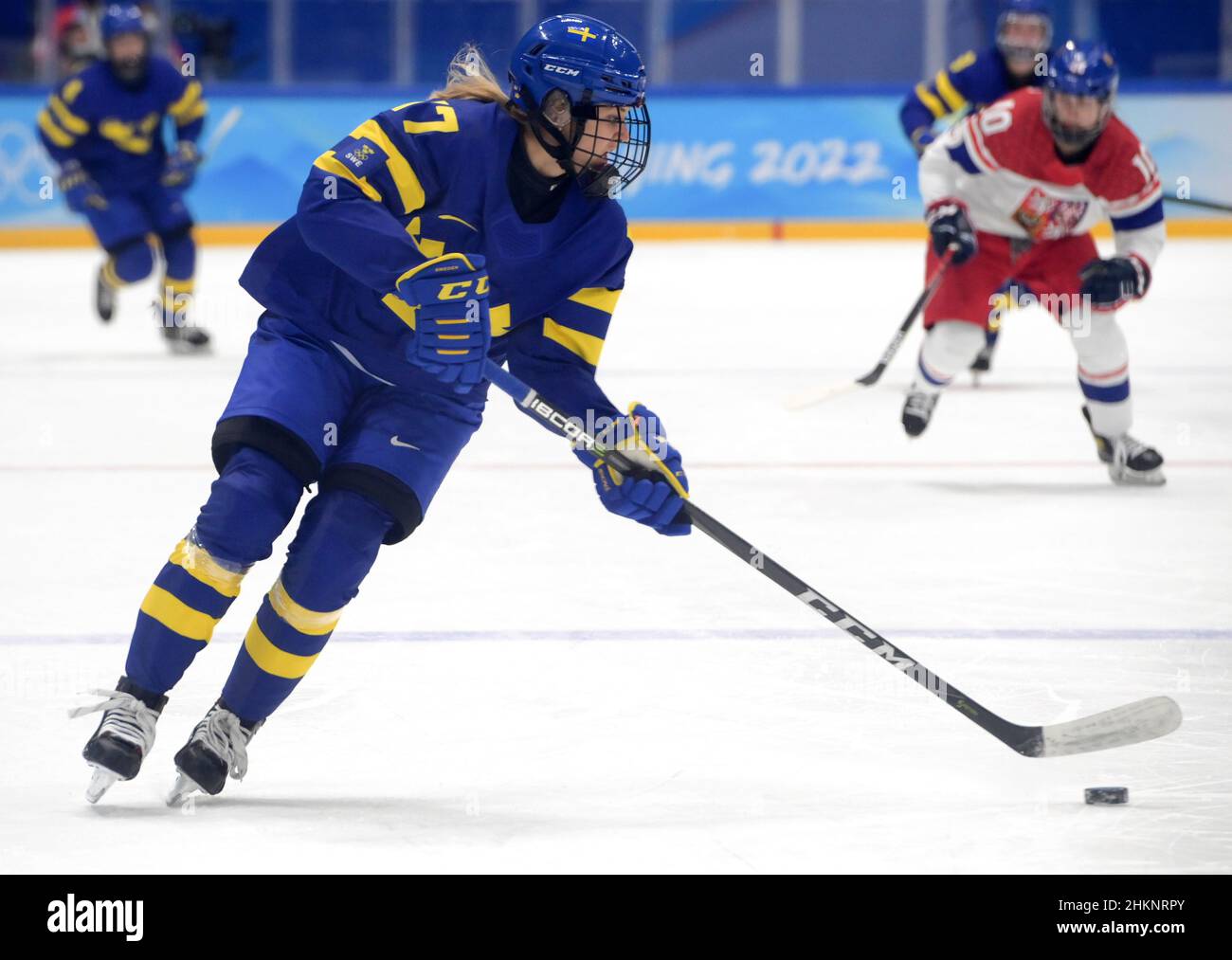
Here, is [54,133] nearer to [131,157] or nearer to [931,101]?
[131,157]

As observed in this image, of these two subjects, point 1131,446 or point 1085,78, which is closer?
point 1085,78

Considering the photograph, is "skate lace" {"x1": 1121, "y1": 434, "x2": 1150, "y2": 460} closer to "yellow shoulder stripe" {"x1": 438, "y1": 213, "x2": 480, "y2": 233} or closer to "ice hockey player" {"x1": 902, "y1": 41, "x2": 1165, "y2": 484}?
"ice hockey player" {"x1": 902, "y1": 41, "x2": 1165, "y2": 484}

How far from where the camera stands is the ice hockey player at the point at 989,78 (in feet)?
20.7

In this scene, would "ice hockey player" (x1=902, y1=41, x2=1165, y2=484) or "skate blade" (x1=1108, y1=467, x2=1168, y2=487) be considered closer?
"ice hockey player" (x1=902, y1=41, x2=1165, y2=484)

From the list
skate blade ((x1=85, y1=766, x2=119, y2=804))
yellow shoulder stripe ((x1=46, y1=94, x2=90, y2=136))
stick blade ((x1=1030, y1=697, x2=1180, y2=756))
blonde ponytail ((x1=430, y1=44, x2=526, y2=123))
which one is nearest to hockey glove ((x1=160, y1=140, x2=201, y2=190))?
yellow shoulder stripe ((x1=46, y1=94, x2=90, y2=136))

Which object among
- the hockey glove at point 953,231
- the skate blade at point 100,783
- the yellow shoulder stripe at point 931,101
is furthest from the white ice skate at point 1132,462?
the skate blade at point 100,783

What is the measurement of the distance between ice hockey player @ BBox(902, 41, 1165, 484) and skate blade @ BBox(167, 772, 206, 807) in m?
2.92

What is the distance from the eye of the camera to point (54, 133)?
7.49m

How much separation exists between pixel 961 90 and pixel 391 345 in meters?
4.49

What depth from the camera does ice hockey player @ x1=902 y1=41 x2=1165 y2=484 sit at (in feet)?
15.0

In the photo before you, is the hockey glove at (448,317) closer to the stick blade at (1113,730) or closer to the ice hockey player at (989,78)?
the stick blade at (1113,730)

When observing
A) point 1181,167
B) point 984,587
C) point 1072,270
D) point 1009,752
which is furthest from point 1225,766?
point 1181,167

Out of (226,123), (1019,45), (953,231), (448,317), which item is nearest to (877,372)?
(953,231)
